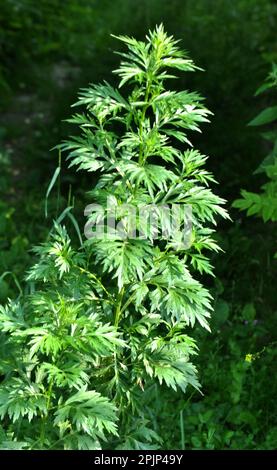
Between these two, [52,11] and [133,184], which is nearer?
[133,184]

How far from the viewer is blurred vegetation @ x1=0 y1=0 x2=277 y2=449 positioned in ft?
12.2

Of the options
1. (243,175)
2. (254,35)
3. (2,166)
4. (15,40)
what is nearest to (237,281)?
(243,175)

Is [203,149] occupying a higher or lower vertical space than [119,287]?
higher

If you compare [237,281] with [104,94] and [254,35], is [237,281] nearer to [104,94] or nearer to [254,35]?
[104,94]

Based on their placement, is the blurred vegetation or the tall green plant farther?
the blurred vegetation

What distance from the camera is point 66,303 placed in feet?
9.43

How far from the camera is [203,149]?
17.9ft

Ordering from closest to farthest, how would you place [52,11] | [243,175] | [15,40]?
[243,175] < [15,40] < [52,11]

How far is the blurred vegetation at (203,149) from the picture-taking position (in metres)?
3.73

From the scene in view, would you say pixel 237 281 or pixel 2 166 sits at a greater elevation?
pixel 2 166

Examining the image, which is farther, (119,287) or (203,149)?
(203,149)

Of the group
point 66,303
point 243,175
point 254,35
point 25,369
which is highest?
point 254,35

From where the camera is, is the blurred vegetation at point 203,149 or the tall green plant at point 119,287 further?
the blurred vegetation at point 203,149
